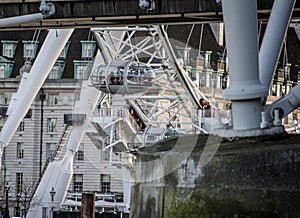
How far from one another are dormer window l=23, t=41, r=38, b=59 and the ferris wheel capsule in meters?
47.8

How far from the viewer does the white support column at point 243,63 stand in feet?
28.7

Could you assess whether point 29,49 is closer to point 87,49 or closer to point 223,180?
point 87,49

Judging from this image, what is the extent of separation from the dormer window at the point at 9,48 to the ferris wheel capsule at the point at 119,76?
189 feet

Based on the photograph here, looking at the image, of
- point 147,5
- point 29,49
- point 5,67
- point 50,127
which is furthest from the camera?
point 5,67

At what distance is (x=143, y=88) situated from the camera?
191 feet

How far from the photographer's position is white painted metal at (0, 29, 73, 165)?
139 feet

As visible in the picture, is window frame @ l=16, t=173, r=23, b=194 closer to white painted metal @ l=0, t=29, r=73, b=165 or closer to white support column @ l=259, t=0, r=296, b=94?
white painted metal @ l=0, t=29, r=73, b=165

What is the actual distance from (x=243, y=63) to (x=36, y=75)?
113ft

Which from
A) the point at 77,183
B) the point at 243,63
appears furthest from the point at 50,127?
the point at 243,63

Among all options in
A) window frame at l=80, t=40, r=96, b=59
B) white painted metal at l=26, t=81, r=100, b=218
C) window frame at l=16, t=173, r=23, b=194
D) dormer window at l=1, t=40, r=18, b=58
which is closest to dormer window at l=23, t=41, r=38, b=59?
dormer window at l=1, t=40, r=18, b=58

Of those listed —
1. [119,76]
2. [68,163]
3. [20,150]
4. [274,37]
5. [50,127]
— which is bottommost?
[68,163]

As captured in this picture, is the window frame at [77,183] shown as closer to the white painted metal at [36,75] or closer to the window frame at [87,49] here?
the window frame at [87,49]

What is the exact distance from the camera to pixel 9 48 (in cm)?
11300

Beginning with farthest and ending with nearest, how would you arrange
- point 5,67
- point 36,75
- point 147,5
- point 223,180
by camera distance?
point 5,67 < point 36,75 < point 147,5 < point 223,180
